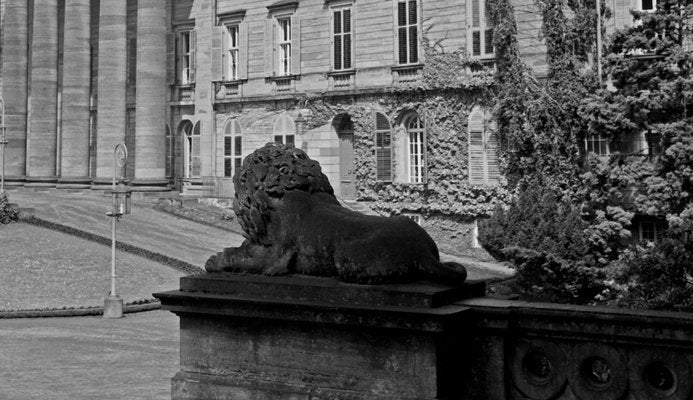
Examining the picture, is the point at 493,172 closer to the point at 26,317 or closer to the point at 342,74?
the point at 342,74

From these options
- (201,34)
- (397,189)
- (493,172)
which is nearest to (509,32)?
(493,172)

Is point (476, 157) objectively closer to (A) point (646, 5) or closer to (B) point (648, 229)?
(B) point (648, 229)

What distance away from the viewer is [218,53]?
3941 centimetres

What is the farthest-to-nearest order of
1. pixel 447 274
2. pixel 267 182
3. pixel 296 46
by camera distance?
pixel 296 46
pixel 267 182
pixel 447 274

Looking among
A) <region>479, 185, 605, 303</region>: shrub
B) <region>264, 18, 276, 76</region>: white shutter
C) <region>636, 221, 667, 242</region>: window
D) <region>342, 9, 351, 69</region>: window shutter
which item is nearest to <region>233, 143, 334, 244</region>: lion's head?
<region>479, 185, 605, 303</region>: shrub

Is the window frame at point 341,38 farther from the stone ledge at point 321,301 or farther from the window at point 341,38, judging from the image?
the stone ledge at point 321,301

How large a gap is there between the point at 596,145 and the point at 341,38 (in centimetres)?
1249

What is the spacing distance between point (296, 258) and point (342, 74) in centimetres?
2794

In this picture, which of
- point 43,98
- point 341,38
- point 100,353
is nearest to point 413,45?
point 341,38

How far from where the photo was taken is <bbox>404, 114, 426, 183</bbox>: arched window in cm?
3316

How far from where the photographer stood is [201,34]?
133 feet

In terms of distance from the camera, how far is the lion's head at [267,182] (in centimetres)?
788

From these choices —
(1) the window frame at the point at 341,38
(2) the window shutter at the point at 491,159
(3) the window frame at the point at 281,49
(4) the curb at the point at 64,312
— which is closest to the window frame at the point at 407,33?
(1) the window frame at the point at 341,38

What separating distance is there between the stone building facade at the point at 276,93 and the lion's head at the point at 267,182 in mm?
22678
